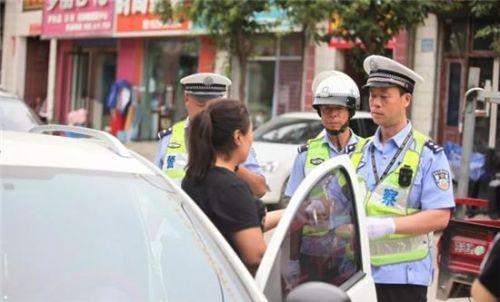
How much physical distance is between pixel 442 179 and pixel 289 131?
27.3 ft

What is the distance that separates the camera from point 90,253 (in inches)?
114

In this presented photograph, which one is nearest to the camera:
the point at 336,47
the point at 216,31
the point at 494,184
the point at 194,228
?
the point at 494,184

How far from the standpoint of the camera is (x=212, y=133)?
10.3ft

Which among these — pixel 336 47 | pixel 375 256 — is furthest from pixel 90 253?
pixel 336 47

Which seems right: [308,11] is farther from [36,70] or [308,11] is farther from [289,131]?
[36,70]

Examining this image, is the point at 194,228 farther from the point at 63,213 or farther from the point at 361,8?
the point at 361,8

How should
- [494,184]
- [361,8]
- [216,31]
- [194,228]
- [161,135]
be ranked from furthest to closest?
1. [216,31]
2. [361,8]
3. [161,135]
4. [194,228]
5. [494,184]

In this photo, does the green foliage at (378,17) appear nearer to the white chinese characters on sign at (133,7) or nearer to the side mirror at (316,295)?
the white chinese characters on sign at (133,7)

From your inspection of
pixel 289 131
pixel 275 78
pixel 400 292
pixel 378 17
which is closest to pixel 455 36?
pixel 378 17

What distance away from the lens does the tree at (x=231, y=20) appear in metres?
13.7

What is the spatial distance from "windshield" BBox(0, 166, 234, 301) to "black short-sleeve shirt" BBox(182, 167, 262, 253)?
0.35ft

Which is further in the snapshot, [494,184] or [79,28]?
[79,28]

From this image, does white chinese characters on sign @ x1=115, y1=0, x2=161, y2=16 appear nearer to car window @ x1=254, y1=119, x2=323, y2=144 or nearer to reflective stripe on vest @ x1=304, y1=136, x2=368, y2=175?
car window @ x1=254, y1=119, x2=323, y2=144

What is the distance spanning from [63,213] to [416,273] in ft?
5.23
